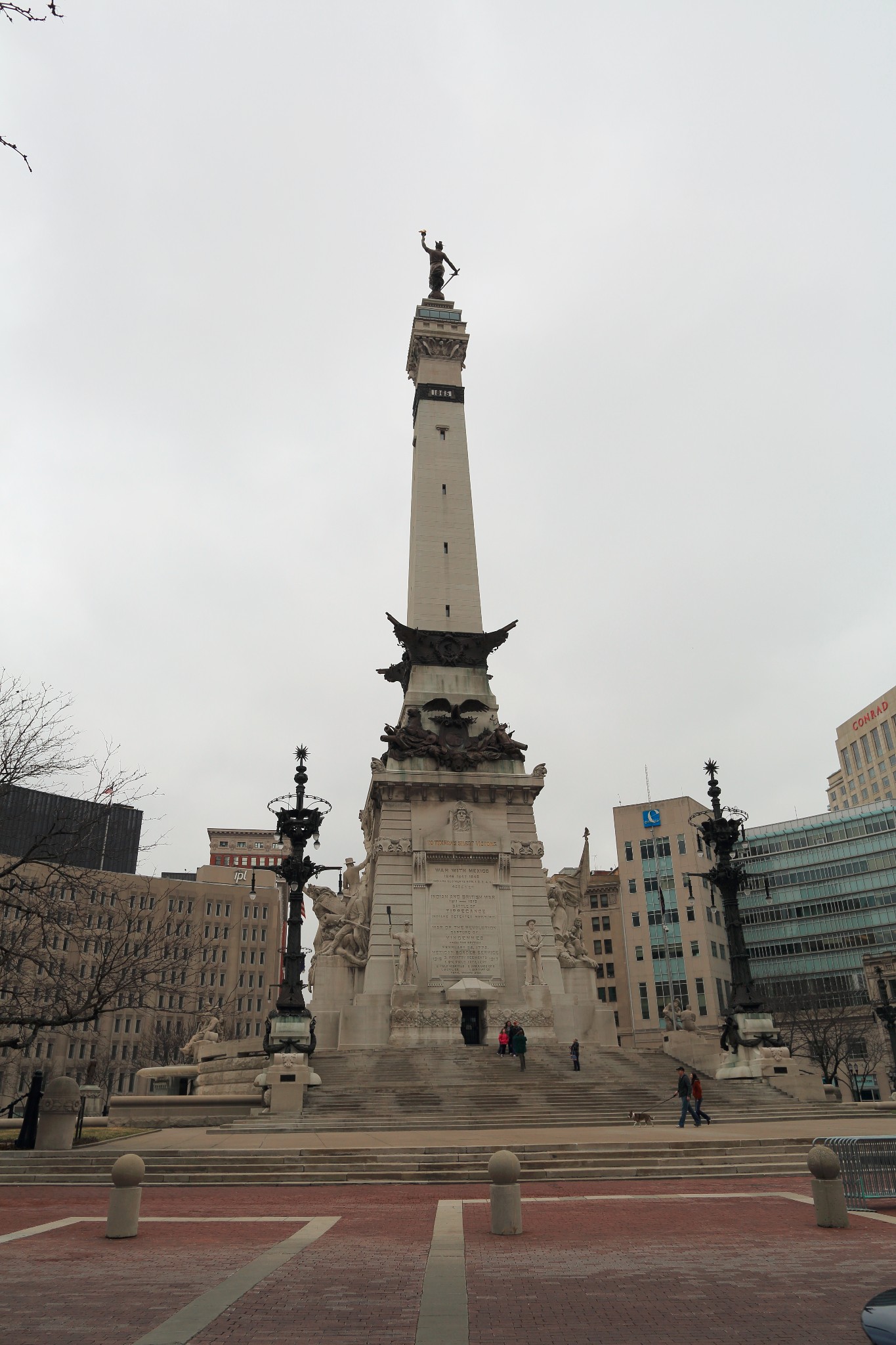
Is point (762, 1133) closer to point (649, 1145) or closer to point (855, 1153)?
point (649, 1145)

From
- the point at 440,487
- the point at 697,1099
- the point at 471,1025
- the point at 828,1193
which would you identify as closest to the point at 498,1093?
the point at 697,1099

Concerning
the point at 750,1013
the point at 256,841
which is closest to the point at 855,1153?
the point at 750,1013

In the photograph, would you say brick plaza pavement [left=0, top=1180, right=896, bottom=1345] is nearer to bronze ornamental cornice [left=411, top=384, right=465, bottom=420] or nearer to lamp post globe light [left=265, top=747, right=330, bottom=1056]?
lamp post globe light [left=265, top=747, right=330, bottom=1056]

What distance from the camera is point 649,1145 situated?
54.1ft

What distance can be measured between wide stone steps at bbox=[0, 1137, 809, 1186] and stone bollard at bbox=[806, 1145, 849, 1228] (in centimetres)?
535

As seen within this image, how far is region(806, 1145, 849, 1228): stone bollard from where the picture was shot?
33.8ft

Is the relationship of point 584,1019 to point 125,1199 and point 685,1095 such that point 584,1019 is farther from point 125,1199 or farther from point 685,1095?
point 125,1199

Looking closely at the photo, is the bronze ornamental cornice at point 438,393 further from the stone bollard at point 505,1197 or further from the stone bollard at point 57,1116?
the stone bollard at point 505,1197

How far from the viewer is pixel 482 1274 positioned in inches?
331

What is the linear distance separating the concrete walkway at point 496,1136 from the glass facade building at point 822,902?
205 ft

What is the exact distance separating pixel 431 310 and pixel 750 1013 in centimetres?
3967

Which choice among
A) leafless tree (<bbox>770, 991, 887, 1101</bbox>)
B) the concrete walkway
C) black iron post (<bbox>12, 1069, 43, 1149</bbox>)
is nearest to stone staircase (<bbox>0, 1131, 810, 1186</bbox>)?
the concrete walkway

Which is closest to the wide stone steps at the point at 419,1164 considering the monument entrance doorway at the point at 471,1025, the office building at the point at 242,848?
the monument entrance doorway at the point at 471,1025

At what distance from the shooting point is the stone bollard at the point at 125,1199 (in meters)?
10.5
